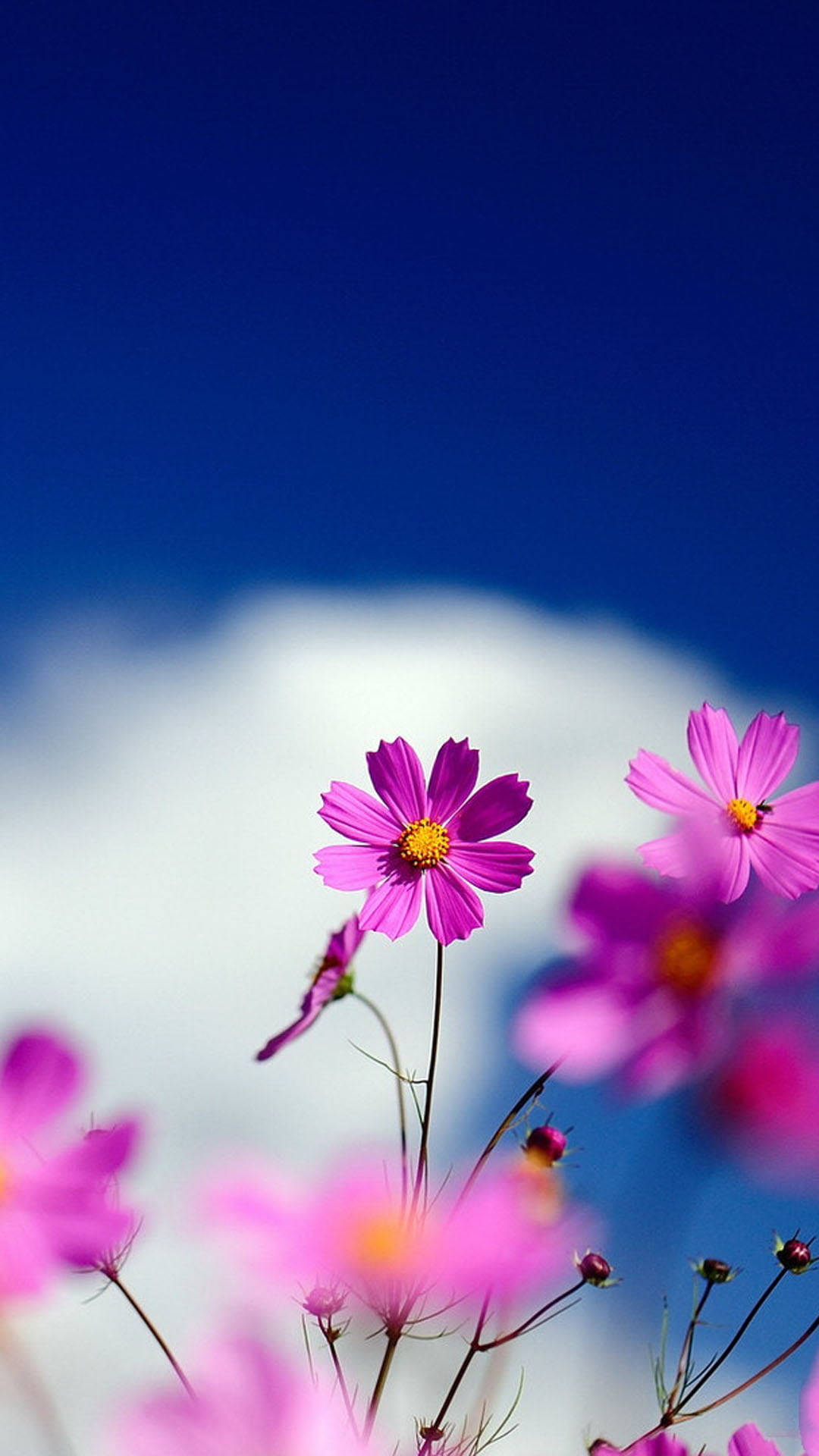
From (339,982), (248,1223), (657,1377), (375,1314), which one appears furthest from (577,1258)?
(248,1223)

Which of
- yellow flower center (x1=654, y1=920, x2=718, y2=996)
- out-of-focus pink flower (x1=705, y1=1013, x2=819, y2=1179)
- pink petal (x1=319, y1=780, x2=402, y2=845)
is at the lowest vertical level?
out-of-focus pink flower (x1=705, y1=1013, x2=819, y2=1179)

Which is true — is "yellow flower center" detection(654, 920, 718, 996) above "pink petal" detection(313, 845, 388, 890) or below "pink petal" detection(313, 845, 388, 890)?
below

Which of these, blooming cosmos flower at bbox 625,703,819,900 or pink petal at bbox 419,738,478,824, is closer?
blooming cosmos flower at bbox 625,703,819,900

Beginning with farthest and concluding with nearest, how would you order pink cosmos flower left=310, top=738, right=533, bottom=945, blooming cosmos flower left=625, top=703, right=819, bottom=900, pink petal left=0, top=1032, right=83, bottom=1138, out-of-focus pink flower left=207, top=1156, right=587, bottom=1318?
pink cosmos flower left=310, top=738, right=533, bottom=945, blooming cosmos flower left=625, top=703, right=819, bottom=900, pink petal left=0, top=1032, right=83, bottom=1138, out-of-focus pink flower left=207, top=1156, right=587, bottom=1318

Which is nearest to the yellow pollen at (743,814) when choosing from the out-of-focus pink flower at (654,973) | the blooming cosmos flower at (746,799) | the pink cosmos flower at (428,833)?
the blooming cosmos flower at (746,799)

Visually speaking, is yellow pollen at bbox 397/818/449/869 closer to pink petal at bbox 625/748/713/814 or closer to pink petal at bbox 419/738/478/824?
pink petal at bbox 419/738/478/824

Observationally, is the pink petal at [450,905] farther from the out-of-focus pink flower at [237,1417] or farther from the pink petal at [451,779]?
the out-of-focus pink flower at [237,1417]

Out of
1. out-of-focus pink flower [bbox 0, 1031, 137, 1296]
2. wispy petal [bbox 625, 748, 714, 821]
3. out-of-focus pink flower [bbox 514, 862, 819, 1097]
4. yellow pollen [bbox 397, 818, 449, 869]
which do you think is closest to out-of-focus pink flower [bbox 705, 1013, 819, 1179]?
out-of-focus pink flower [bbox 514, 862, 819, 1097]

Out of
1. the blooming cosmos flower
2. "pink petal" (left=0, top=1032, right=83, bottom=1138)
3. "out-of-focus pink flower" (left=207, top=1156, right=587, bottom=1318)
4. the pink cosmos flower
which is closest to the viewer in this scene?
"out-of-focus pink flower" (left=207, top=1156, right=587, bottom=1318)
